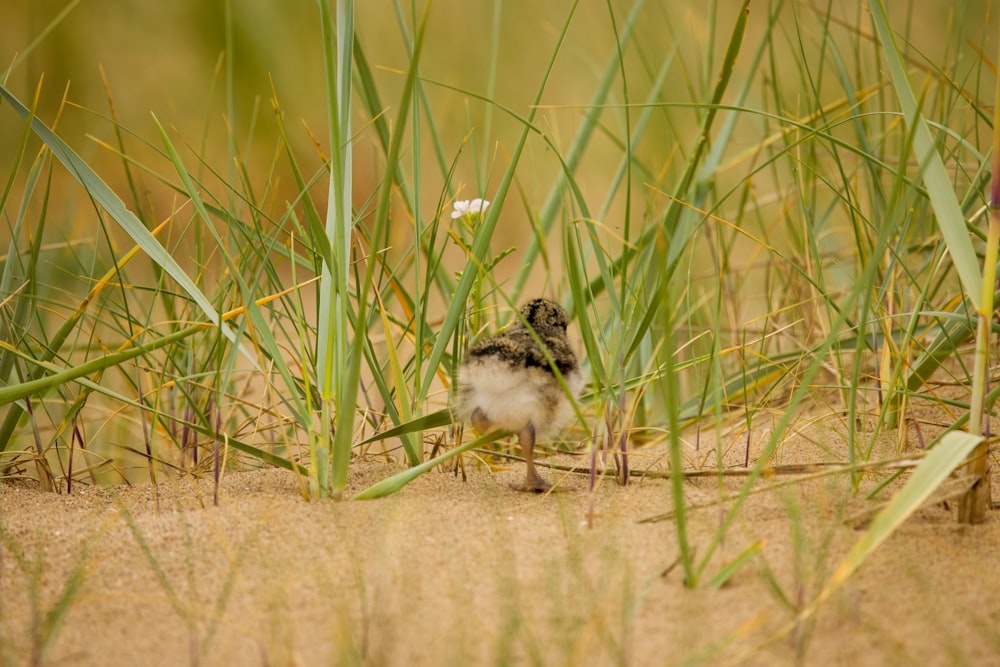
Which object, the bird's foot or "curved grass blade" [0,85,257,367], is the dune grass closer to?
"curved grass blade" [0,85,257,367]

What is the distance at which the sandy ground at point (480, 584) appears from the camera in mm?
1201

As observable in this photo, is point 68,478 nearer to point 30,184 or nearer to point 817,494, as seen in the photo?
point 30,184

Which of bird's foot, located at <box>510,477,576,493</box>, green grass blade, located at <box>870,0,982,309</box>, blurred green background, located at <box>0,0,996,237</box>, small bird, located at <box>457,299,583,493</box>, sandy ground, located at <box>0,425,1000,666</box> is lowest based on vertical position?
sandy ground, located at <box>0,425,1000,666</box>

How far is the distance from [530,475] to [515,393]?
0.18 metres

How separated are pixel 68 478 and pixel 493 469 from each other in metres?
0.95

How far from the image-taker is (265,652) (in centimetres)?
120

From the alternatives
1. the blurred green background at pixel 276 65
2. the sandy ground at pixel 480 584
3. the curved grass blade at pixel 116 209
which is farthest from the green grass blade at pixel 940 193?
the blurred green background at pixel 276 65

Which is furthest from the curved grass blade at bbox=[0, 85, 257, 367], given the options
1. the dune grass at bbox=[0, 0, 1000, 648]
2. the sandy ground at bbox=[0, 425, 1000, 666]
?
the sandy ground at bbox=[0, 425, 1000, 666]

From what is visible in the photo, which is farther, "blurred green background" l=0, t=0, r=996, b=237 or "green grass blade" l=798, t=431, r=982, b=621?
"blurred green background" l=0, t=0, r=996, b=237

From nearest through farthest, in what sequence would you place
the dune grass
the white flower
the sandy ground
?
the sandy ground, the dune grass, the white flower

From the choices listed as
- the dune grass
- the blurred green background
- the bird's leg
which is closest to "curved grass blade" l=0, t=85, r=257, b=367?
the dune grass

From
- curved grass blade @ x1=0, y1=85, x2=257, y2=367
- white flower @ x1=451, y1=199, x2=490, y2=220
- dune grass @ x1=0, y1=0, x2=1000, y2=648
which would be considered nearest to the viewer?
dune grass @ x1=0, y1=0, x2=1000, y2=648

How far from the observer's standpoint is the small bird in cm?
189

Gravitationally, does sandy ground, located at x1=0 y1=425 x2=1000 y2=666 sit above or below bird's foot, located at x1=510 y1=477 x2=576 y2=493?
below
